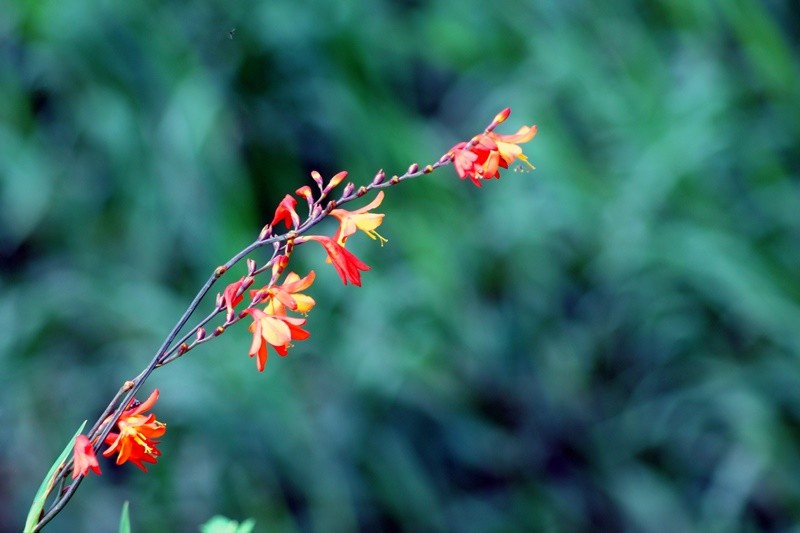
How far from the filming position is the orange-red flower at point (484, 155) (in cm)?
53

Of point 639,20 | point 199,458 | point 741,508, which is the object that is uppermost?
point 639,20

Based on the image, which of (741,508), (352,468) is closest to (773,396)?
(741,508)

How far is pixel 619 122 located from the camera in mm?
1974

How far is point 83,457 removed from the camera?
43cm

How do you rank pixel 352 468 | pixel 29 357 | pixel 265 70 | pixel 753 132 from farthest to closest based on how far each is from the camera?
1. pixel 753 132
2. pixel 265 70
3. pixel 352 468
4. pixel 29 357

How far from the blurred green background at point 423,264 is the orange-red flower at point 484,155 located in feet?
3.59

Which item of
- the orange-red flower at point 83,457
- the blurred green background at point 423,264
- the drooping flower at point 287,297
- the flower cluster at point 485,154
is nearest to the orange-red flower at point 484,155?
the flower cluster at point 485,154

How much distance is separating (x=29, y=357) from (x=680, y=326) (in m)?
1.22

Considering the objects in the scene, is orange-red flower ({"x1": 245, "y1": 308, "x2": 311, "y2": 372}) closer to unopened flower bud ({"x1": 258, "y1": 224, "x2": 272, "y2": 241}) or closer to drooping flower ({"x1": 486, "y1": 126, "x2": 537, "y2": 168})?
unopened flower bud ({"x1": 258, "y1": 224, "x2": 272, "y2": 241})

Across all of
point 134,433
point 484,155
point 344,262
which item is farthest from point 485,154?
point 134,433

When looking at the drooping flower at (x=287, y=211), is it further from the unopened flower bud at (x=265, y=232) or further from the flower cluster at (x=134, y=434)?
the flower cluster at (x=134, y=434)

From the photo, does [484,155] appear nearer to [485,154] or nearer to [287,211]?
[485,154]

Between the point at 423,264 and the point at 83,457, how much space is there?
136 cm

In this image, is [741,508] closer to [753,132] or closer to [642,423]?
[642,423]
